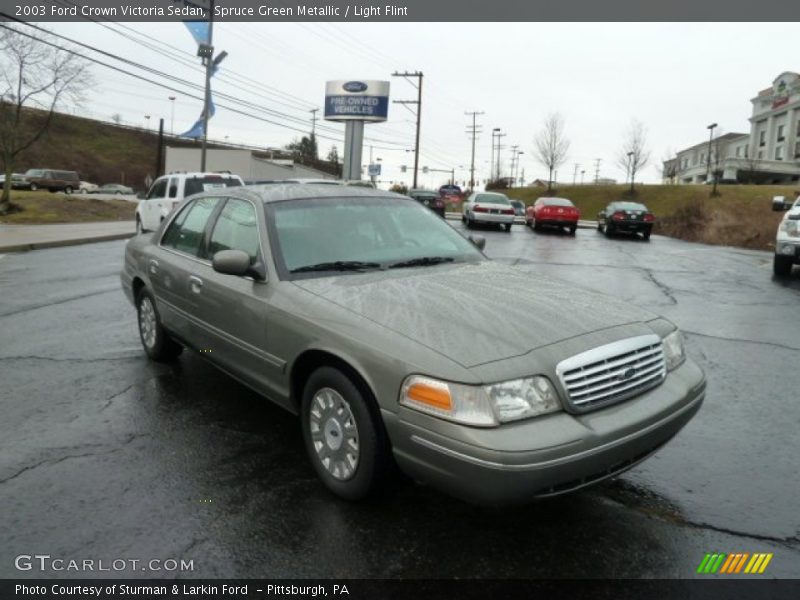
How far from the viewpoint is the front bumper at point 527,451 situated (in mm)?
2439

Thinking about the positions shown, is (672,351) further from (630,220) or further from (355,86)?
(355,86)

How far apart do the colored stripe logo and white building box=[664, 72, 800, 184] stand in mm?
74979

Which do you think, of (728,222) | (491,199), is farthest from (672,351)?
(728,222)

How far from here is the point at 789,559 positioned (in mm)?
2695

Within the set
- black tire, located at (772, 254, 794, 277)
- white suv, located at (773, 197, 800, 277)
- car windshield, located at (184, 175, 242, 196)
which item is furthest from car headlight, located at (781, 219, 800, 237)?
car windshield, located at (184, 175, 242, 196)

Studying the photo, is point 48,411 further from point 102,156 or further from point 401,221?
point 102,156

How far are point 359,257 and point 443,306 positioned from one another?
3.07 ft

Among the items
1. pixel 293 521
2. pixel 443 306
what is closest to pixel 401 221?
pixel 443 306

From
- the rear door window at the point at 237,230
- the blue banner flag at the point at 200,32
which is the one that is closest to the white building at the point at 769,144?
the blue banner flag at the point at 200,32

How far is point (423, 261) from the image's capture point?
3.98 metres

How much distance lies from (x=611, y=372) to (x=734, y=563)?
97cm

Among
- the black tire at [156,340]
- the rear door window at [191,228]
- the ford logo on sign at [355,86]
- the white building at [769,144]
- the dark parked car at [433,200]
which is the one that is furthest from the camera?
the white building at [769,144]

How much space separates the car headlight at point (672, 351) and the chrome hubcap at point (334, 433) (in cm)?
171

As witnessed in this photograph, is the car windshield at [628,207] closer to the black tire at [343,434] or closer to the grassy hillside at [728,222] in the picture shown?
the grassy hillside at [728,222]
